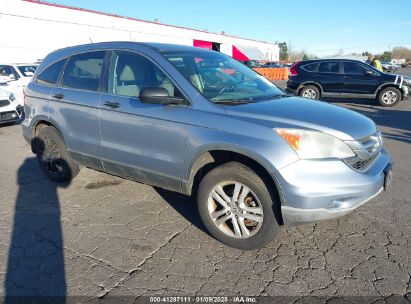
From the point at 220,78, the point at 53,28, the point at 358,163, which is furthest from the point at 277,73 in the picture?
the point at 358,163

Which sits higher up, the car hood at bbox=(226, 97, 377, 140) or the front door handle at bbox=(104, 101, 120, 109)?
the front door handle at bbox=(104, 101, 120, 109)

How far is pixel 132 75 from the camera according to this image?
3797 mm

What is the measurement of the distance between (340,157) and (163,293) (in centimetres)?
174

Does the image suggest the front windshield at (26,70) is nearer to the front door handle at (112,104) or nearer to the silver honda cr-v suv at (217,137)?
the silver honda cr-v suv at (217,137)

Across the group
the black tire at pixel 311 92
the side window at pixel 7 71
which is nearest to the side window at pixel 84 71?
the side window at pixel 7 71

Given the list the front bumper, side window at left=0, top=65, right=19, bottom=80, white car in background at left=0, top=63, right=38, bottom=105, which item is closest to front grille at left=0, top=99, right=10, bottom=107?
white car in background at left=0, top=63, right=38, bottom=105

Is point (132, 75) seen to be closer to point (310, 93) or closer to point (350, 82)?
point (310, 93)

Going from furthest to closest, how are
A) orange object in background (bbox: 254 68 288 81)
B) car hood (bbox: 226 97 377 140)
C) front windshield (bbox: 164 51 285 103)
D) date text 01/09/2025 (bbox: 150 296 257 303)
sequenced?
orange object in background (bbox: 254 68 288 81), front windshield (bbox: 164 51 285 103), car hood (bbox: 226 97 377 140), date text 01/09/2025 (bbox: 150 296 257 303)

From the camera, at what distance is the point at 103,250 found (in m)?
3.17

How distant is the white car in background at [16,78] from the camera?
10148mm

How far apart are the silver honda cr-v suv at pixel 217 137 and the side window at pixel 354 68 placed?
30.8 feet

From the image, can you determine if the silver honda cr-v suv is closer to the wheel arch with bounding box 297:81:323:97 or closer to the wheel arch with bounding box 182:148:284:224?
the wheel arch with bounding box 182:148:284:224

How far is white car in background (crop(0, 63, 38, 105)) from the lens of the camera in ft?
33.3

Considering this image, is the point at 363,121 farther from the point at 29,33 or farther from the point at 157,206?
the point at 29,33
